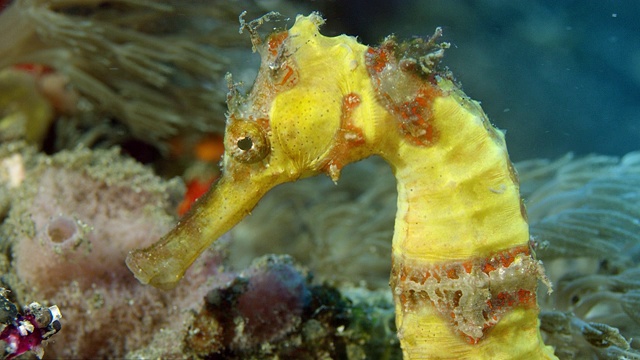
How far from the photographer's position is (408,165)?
1883 mm

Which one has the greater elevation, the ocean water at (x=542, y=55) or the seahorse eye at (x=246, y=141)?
the ocean water at (x=542, y=55)

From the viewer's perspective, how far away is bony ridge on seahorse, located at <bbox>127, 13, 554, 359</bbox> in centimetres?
180

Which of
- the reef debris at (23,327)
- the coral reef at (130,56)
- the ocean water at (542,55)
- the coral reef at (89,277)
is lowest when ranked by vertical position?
the reef debris at (23,327)

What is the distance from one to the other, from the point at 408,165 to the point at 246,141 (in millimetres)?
608

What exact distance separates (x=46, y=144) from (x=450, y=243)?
4.52m

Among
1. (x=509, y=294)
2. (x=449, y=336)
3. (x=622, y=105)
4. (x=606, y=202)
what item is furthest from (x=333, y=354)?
(x=622, y=105)

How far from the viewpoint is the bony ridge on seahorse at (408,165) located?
1802 mm

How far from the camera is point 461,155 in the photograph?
182 cm

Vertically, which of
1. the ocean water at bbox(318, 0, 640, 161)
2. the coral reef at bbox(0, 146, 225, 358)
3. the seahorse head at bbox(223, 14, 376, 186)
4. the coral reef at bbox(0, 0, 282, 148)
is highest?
the ocean water at bbox(318, 0, 640, 161)

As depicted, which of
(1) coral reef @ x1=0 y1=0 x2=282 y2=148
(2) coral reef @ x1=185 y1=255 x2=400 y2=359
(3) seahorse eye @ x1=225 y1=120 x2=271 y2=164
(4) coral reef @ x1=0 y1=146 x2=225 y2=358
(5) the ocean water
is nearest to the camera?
(3) seahorse eye @ x1=225 y1=120 x2=271 y2=164

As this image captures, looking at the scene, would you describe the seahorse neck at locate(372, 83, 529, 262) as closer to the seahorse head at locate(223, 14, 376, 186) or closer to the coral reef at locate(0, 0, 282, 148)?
the seahorse head at locate(223, 14, 376, 186)

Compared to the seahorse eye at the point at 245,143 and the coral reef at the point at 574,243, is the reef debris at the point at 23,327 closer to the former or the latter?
the seahorse eye at the point at 245,143

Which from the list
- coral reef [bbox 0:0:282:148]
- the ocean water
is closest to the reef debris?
coral reef [bbox 0:0:282:148]

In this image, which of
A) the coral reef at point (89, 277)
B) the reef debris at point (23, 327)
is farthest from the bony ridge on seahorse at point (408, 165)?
the coral reef at point (89, 277)
